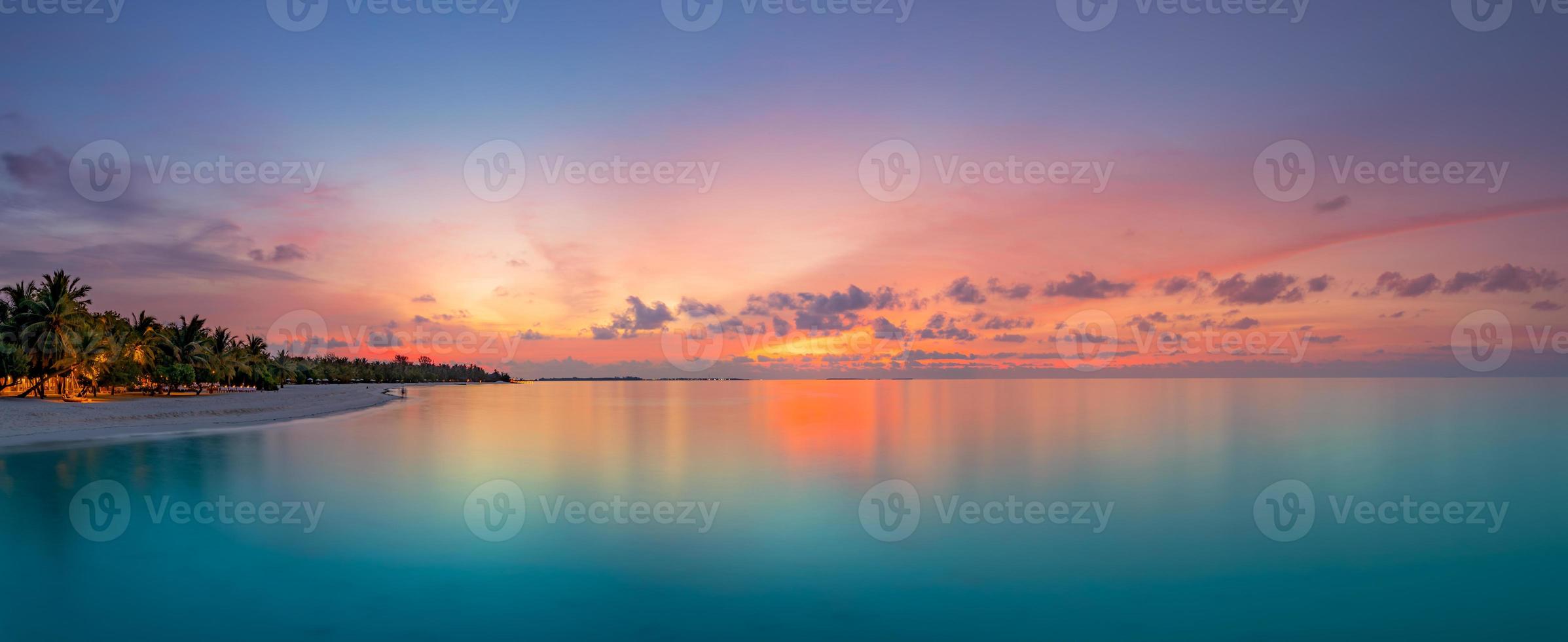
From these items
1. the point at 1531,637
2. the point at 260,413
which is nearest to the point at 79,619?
the point at 1531,637

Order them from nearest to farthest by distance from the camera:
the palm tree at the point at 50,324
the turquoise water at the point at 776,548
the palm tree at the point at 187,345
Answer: the turquoise water at the point at 776,548 → the palm tree at the point at 50,324 → the palm tree at the point at 187,345

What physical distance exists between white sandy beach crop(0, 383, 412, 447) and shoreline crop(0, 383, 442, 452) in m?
0.04

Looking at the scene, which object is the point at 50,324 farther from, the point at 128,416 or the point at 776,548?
the point at 776,548

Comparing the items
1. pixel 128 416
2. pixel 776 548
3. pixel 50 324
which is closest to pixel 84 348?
pixel 50 324

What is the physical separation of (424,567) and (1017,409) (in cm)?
8424

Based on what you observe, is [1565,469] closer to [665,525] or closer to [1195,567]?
[1195,567]

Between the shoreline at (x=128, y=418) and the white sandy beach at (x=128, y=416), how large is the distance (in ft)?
0.12

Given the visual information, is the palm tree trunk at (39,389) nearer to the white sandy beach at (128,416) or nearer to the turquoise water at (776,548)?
the white sandy beach at (128,416)

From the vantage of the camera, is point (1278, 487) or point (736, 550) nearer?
point (736, 550)

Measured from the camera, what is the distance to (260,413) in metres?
69.8

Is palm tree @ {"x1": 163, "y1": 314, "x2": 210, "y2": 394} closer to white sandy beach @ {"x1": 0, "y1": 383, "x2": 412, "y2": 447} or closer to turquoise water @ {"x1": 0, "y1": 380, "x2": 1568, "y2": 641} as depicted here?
white sandy beach @ {"x1": 0, "y1": 383, "x2": 412, "y2": 447}

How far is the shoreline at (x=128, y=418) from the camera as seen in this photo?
44625 millimetres

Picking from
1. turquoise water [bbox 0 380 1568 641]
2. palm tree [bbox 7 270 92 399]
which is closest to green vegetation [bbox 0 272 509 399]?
palm tree [bbox 7 270 92 399]

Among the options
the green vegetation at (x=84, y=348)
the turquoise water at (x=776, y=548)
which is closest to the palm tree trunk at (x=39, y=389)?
the green vegetation at (x=84, y=348)
